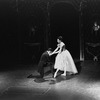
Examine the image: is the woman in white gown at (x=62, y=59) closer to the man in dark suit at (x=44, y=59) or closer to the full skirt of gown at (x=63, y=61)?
the full skirt of gown at (x=63, y=61)

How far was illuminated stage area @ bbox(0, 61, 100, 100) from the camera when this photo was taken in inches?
448

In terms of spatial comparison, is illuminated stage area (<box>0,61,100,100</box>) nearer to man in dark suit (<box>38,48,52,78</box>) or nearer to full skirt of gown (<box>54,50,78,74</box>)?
full skirt of gown (<box>54,50,78,74</box>)

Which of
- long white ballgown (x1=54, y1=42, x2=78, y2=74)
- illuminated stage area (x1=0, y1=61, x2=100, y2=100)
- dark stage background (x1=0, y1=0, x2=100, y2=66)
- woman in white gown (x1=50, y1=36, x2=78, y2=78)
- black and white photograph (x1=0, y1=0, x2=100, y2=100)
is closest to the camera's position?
illuminated stage area (x1=0, y1=61, x2=100, y2=100)

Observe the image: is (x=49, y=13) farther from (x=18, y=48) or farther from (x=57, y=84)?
(x=57, y=84)

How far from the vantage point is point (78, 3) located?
17953 millimetres

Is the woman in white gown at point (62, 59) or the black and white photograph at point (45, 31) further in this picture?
the black and white photograph at point (45, 31)

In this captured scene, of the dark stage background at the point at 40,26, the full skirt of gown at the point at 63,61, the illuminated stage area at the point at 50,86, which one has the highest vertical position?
the dark stage background at the point at 40,26

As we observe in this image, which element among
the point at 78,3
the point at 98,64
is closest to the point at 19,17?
the point at 78,3

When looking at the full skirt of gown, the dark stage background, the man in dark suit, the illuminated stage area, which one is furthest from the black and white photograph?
the man in dark suit

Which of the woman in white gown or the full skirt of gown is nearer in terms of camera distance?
the woman in white gown

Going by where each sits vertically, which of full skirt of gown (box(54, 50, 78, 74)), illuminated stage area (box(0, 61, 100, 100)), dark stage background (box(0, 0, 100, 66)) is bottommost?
illuminated stage area (box(0, 61, 100, 100))

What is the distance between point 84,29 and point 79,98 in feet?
25.3

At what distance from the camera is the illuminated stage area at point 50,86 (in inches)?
448

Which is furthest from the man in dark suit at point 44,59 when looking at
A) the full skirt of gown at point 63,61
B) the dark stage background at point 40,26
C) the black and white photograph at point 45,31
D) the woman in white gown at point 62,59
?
the dark stage background at point 40,26
